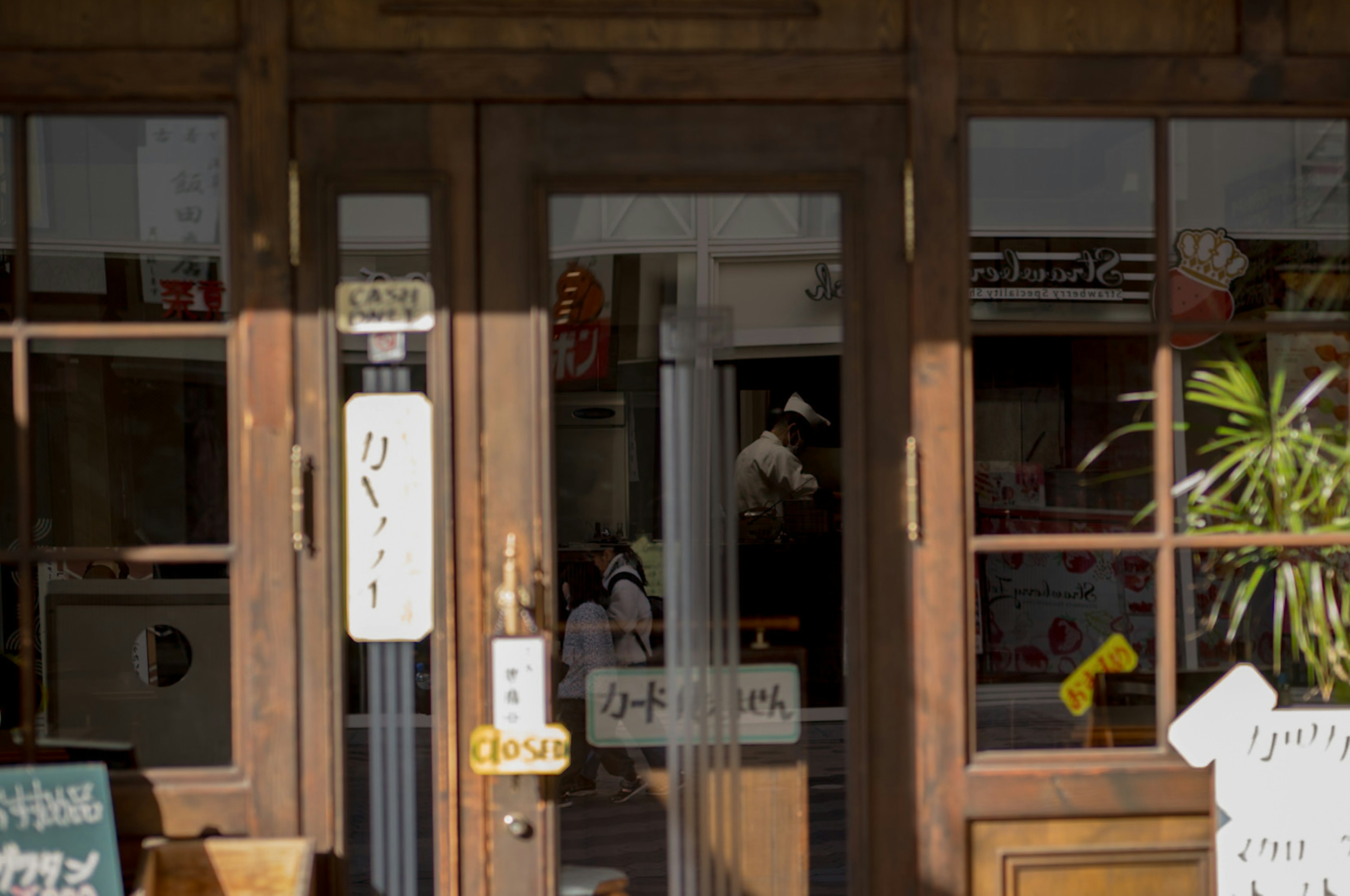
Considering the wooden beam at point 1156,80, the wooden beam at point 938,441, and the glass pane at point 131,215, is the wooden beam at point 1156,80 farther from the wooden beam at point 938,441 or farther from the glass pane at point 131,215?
the glass pane at point 131,215

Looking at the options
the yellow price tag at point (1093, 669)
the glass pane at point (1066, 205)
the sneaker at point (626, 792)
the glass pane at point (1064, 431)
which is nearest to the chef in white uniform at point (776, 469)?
the sneaker at point (626, 792)

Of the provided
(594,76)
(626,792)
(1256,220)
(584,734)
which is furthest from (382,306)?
(626,792)

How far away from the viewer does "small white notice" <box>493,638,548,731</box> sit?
2.49m

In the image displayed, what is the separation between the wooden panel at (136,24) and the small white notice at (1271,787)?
265 centimetres

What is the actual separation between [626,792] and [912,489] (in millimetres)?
2792

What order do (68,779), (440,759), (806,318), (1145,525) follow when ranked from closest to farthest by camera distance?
(68,779) < (440,759) < (1145,525) < (806,318)

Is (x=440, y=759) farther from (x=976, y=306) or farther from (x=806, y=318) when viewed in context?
(x=806, y=318)

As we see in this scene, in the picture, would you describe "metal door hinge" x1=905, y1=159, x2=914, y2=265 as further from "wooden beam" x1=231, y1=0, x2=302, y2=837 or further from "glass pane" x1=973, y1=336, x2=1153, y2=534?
"wooden beam" x1=231, y1=0, x2=302, y2=837

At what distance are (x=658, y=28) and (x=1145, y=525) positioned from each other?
1615mm

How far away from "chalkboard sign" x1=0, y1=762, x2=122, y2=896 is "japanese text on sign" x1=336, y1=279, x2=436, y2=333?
3.53ft

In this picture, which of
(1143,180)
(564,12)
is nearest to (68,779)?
(564,12)

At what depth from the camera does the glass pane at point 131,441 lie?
8.66 ft

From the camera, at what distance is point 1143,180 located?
8.84 ft

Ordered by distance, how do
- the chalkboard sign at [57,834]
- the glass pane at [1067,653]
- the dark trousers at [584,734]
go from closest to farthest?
the chalkboard sign at [57,834], the glass pane at [1067,653], the dark trousers at [584,734]
